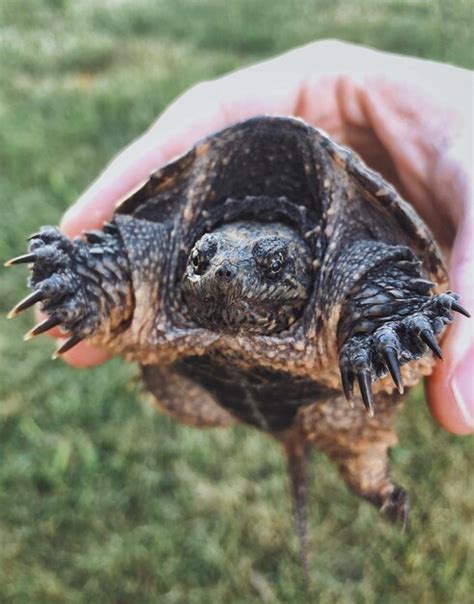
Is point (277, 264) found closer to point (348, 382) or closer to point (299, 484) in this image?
point (348, 382)

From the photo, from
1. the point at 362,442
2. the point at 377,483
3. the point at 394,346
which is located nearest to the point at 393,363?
the point at 394,346

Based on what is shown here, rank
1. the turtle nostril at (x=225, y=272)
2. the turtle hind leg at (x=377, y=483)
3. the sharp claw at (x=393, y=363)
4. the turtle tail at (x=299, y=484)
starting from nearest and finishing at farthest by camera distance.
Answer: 1. the sharp claw at (x=393, y=363)
2. the turtle nostril at (x=225, y=272)
3. the turtle hind leg at (x=377, y=483)
4. the turtle tail at (x=299, y=484)

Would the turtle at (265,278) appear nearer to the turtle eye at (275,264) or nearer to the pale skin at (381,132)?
the turtle eye at (275,264)

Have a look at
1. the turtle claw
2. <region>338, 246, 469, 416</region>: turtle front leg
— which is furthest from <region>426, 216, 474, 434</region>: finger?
the turtle claw

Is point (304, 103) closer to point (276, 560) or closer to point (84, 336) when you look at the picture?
point (84, 336)

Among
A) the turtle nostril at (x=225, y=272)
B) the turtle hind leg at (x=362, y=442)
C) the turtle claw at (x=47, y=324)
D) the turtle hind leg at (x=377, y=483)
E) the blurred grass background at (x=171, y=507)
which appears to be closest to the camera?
the turtle nostril at (x=225, y=272)

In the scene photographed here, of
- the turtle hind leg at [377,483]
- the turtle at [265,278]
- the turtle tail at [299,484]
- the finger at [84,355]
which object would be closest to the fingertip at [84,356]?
the finger at [84,355]

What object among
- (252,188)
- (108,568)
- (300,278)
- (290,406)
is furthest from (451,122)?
(108,568)
